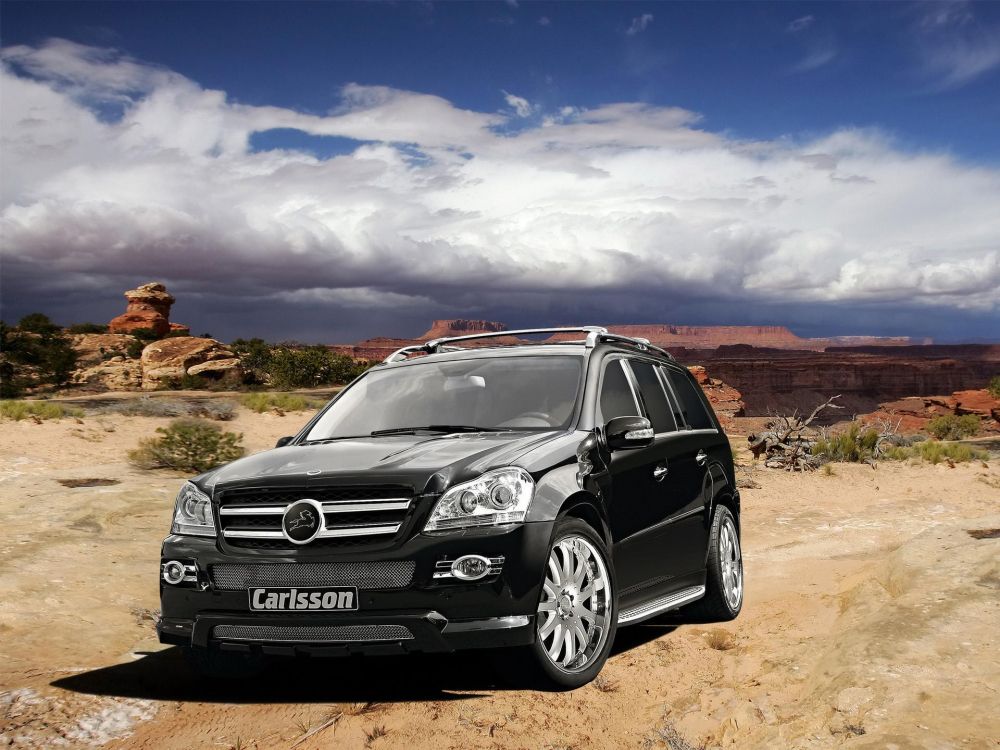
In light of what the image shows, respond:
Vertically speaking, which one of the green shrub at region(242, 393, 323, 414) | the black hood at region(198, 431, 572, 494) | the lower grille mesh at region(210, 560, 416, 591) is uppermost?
the black hood at region(198, 431, 572, 494)

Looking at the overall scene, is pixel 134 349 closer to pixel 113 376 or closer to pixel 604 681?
pixel 113 376

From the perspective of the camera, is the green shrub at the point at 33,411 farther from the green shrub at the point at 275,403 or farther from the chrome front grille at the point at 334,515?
the chrome front grille at the point at 334,515

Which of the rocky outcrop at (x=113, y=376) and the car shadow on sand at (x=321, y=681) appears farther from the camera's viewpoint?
the rocky outcrop at (x=113, y=376)

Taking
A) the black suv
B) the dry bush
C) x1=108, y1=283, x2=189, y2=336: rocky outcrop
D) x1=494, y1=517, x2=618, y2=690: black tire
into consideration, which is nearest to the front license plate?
the black suv

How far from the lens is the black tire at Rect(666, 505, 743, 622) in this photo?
7.05m

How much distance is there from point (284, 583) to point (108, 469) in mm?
13313

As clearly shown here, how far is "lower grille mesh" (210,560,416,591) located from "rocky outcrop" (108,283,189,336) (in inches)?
2604

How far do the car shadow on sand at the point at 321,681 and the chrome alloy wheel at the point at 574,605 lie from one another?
24cm

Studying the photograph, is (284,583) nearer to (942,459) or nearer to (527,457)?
(527,457)

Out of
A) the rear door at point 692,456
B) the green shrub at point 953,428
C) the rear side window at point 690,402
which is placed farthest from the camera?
the green shrub at point 953,428

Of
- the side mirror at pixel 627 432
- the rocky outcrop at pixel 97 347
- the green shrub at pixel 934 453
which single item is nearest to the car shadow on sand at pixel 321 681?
the side mirror at pixel 627 432

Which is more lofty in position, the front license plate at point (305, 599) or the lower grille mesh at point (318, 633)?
the front license plate at point (305, 599)

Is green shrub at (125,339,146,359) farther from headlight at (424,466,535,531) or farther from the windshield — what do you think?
headlight at (424,466,535,531)

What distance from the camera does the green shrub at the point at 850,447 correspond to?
75.9 feet
